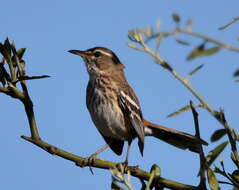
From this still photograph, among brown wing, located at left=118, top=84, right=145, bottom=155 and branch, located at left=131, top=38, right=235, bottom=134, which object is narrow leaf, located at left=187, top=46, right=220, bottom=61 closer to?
branch, located at left=131, top=38, right=235, bottom=134

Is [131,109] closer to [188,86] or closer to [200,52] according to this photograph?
[188,86]

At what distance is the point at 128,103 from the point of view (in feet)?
21.9

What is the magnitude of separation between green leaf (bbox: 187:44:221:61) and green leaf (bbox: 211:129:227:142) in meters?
0.65

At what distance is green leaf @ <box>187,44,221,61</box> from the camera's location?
35.1 inches

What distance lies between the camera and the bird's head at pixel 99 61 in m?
7.32

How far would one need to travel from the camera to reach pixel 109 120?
6359 mm

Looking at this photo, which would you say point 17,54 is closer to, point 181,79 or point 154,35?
point 181,79

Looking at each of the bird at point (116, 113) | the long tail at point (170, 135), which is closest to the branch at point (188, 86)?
the long tail at point (170, 135)

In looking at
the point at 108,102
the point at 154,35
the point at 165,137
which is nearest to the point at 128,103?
the point at 108,102

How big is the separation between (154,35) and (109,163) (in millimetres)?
1520

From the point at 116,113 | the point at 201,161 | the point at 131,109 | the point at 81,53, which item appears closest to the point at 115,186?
the point at 201,161

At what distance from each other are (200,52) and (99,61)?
259 inches

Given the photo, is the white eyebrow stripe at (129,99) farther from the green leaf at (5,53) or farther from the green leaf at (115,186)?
the green leaf at (115,186)

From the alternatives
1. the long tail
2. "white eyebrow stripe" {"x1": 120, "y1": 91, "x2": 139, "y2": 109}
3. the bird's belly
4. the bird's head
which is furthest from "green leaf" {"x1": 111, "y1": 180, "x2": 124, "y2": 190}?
the bird's head
